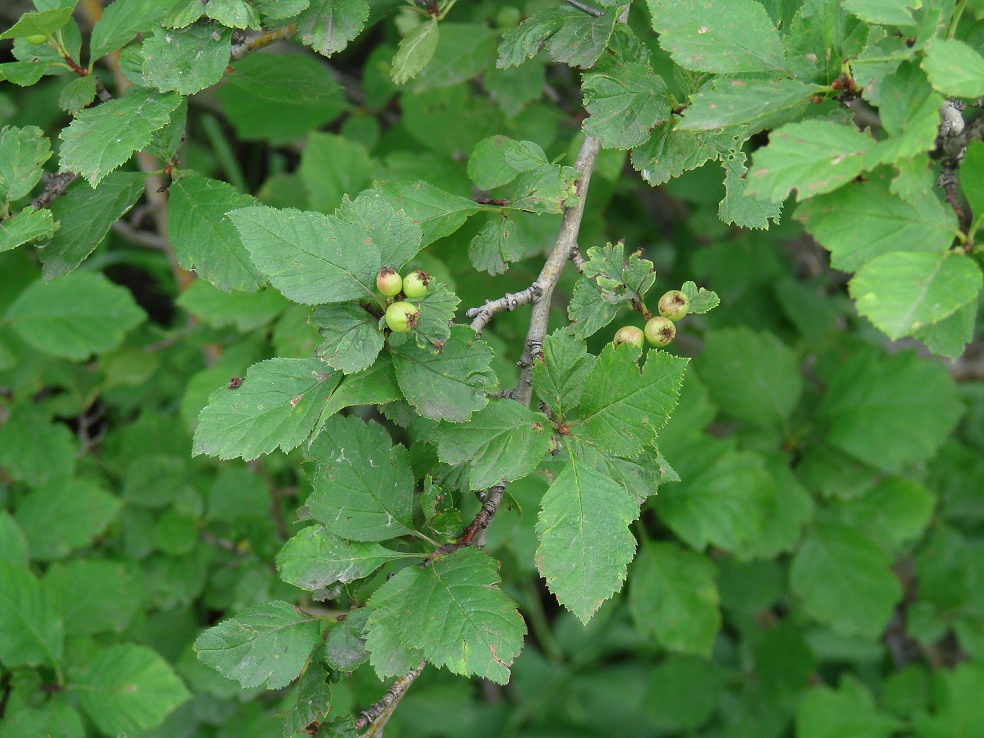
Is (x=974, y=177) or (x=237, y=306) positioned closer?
(x=974, y=177)

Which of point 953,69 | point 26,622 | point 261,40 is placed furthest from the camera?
point 26,622

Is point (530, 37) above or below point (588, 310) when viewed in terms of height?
above

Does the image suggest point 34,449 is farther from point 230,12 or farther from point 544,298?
point 544,298

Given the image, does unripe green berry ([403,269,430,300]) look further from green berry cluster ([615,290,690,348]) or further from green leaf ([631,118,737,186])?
green leaf ([631,118,737,186])

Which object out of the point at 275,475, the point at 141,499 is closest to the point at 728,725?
the point at 275,475

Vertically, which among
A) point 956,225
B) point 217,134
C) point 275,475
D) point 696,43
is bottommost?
point 275,475

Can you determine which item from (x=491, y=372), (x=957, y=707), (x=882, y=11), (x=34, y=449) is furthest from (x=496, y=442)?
(x=957, y=707)

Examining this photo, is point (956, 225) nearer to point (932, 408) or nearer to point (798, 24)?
point (798, 24)
